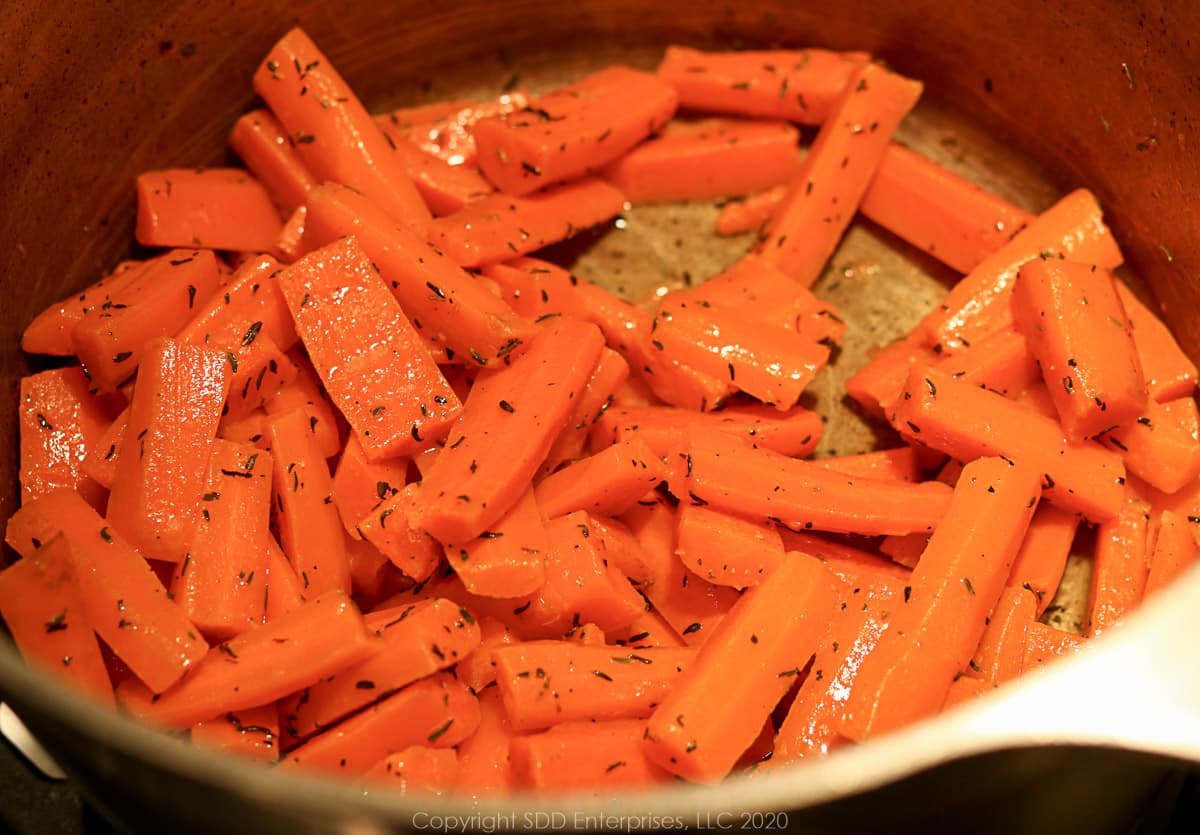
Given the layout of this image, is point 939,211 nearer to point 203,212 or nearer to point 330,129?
point 330,129

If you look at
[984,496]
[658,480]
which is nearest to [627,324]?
[658,480]

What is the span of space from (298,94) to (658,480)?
49.9 inches

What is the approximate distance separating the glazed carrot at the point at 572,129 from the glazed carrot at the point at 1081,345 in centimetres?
103

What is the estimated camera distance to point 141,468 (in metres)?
1.96

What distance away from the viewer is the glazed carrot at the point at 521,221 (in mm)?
2391

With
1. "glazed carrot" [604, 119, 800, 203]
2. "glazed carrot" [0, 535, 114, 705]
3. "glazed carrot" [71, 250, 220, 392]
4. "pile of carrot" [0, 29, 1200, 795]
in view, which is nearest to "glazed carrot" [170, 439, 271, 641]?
"pile of carrot" [0, 29, 1200, 795]

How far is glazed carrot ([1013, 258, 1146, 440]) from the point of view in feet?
7.02

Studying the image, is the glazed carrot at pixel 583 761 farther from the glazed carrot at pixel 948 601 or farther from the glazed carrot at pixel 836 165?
the glazed carrot at pixel 836 165

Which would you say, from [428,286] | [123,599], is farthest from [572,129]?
[123,599]

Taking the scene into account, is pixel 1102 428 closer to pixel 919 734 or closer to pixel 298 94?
pixel 919 734

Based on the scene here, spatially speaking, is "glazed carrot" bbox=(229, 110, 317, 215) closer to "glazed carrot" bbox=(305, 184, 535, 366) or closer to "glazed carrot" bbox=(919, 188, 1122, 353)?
"glazed carrot" bbox=(305, 184, 535, 366)

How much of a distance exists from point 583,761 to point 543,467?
2.26 feet

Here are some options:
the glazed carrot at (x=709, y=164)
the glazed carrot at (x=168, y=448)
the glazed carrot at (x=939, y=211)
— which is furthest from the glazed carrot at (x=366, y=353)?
the glazed carrot at (x=939, y=211)

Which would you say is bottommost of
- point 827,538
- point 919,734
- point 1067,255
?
point 827,538
